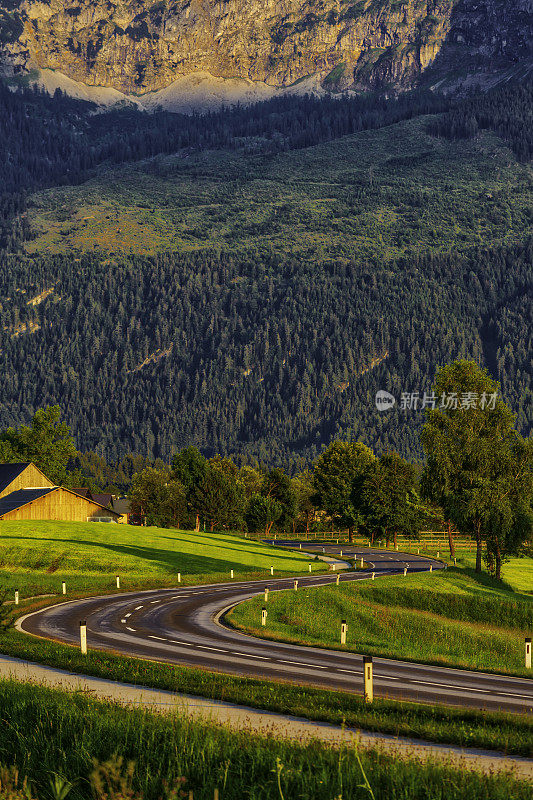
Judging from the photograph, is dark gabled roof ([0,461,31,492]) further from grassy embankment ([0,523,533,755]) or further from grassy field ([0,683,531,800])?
grassy field ([0,683,531,800])

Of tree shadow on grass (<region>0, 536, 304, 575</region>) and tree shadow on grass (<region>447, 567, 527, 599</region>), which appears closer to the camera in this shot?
tree shadow on grass (<region>447, 567, 527, 599</region>)

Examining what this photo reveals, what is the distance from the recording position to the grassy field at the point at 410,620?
38188 mm

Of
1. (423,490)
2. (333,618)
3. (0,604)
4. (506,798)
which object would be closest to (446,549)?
(423,490)

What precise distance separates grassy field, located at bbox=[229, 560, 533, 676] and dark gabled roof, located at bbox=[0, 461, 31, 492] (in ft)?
232

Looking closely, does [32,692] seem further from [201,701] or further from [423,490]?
[423,490]

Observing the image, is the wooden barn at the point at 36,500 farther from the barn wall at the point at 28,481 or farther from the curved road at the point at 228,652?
the curved road at the point at 228,652

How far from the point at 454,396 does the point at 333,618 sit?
27914 millimetres

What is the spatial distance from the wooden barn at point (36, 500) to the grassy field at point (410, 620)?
6057cm

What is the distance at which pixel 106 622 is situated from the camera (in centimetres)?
3853

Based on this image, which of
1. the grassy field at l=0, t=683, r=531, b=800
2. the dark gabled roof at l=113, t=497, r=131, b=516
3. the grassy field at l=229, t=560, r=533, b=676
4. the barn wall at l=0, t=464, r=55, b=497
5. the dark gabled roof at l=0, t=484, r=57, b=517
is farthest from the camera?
the dark gabled roof at l=113, t=497, r=131, b=516

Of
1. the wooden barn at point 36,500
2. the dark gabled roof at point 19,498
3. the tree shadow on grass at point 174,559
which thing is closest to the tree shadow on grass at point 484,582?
the tree shadow on grass at point 174,559

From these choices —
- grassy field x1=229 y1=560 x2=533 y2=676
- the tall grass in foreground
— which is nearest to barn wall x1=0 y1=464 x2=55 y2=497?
grassy field x1=229 y1=560 x2=533 y2=676

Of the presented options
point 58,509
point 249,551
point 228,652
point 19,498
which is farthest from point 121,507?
point 228,652

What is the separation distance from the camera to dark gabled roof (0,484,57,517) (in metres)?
108
